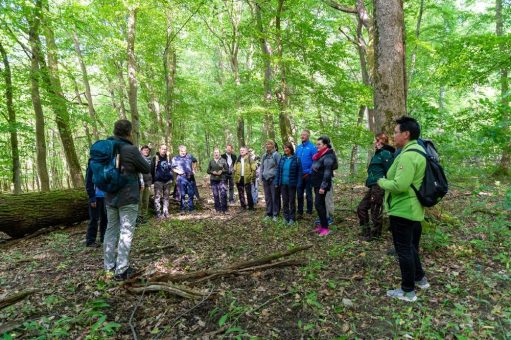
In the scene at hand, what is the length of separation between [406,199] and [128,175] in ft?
12.0

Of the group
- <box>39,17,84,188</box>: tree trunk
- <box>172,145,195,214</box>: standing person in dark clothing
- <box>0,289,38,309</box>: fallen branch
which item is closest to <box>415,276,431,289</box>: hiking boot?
<box>0,289,38,309</box>: fallen branch

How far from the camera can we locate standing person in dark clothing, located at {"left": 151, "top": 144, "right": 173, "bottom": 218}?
841cm

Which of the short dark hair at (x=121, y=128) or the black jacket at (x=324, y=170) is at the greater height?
the short dark hair at (x=121, y=128)


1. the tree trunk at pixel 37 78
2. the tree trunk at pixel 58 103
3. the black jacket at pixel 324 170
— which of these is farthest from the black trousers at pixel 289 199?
the tree trunk at pixel 37 78

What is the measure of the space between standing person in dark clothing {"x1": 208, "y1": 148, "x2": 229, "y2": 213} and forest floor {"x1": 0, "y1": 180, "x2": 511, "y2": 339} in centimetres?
280

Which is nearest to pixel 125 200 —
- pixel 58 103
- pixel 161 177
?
pixel 161 177

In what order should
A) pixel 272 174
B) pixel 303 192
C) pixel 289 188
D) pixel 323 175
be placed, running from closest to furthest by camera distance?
pixel 323 175
pixel 289 188
pixel 272 174
pixel 303 192

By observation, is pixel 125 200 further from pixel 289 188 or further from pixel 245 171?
pixel 245 171

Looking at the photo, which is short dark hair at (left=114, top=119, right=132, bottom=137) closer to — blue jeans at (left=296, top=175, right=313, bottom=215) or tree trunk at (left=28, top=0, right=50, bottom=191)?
blue jeans at (left=296, top=175, right=313, bottom=215)

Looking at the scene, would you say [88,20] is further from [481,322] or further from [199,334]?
[481,322]

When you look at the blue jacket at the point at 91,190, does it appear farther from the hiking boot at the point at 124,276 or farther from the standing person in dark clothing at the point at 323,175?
the standing person in dark clothing at the point at 323,175

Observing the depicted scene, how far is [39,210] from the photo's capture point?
741cm

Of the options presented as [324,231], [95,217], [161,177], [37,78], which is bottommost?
[324,231]

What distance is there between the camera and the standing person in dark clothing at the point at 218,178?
8.93m
